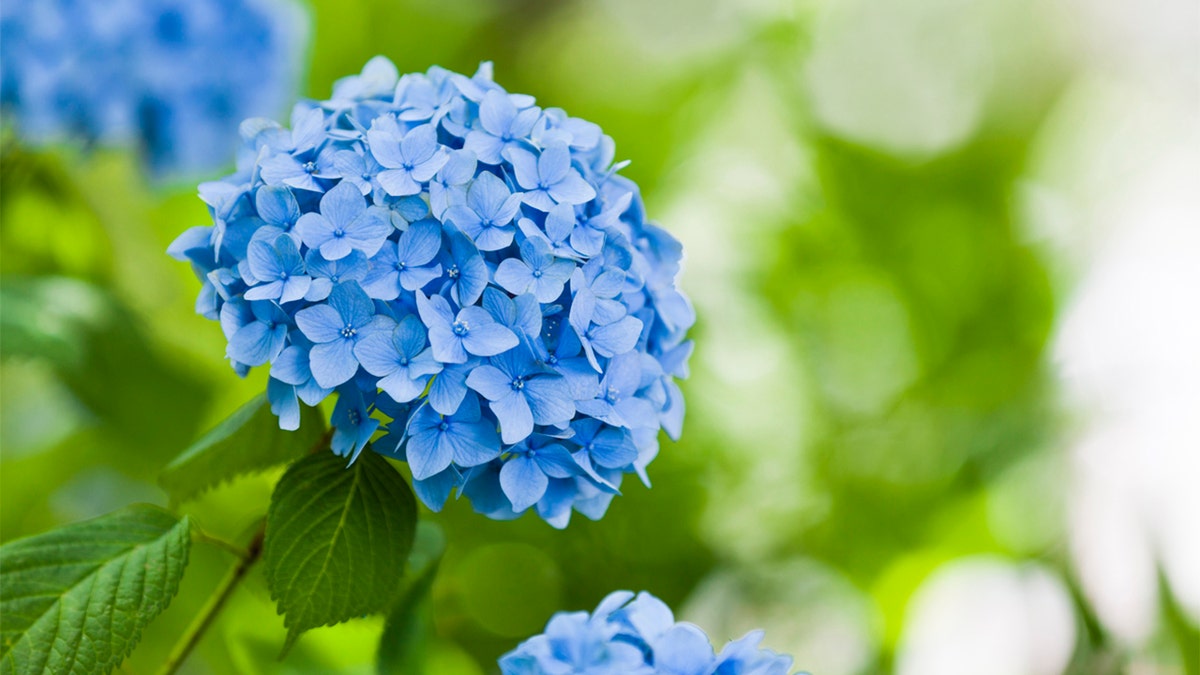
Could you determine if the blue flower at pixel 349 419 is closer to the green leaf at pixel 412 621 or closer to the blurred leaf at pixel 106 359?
the green leaf at pixel 412 621

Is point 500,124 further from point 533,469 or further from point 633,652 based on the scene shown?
point 633,652

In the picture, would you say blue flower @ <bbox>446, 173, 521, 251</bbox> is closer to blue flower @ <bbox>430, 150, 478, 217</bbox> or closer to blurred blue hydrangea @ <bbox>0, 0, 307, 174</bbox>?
blue flower @ <bbox>430, 150, 478, 217</bbox>

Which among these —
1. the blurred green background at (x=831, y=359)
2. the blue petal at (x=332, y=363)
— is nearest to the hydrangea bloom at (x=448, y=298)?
the blue petal at (x=332, y=363)

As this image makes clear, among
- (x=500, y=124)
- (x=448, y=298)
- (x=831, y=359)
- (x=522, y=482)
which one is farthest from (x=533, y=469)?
(x=831, y=359)

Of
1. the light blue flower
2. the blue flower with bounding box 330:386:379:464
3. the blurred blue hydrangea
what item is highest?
the blurred blue hydrangea

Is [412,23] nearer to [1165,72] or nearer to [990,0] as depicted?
[990,0]

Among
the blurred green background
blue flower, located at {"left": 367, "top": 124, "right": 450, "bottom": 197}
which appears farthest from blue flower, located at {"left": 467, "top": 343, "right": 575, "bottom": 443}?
the blurred green background

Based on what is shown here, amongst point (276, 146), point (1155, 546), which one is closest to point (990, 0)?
point (1155, 546)

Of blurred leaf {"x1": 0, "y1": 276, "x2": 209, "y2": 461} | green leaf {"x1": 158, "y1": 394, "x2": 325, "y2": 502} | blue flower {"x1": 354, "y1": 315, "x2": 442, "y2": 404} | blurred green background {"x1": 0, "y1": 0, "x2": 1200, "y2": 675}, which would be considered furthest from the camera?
blurred green background {"x1": 0, "y1": 0, "x2": 1200, "y2": 675}
